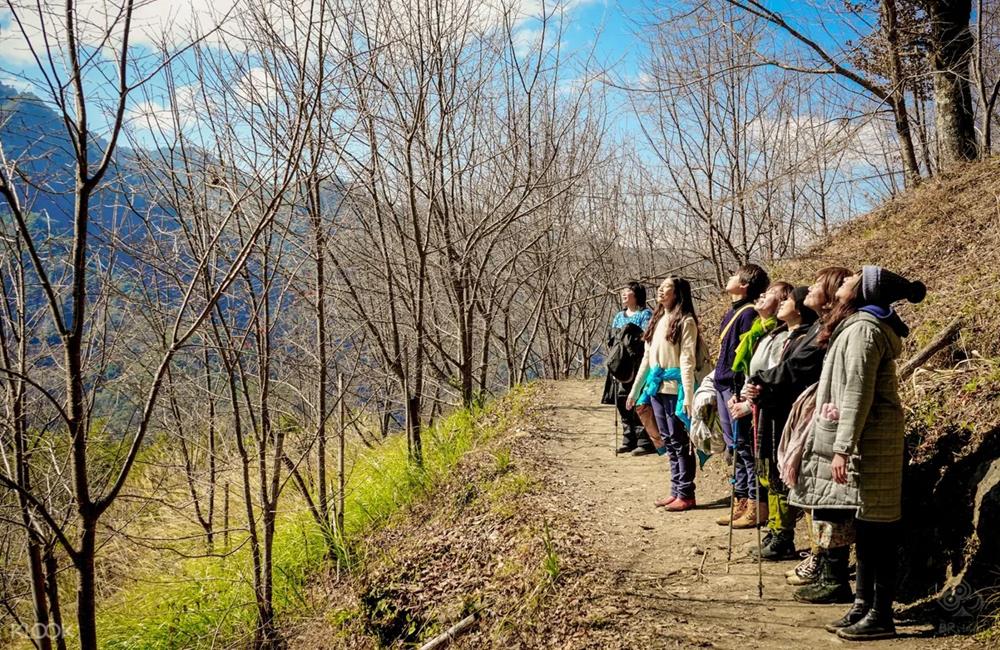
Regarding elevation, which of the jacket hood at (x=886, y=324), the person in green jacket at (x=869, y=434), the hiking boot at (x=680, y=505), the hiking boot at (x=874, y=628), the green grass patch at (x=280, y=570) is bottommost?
the green grass patch at (x=280, y=570)

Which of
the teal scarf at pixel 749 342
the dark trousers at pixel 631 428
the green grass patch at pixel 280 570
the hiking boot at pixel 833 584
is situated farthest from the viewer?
the dark trousers at pixel 631 428

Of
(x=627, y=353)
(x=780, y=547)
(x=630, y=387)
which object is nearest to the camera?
(x=780, y=547)

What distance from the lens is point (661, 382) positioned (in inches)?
226

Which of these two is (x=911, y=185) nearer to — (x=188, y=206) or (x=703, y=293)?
(x=703, y=293)

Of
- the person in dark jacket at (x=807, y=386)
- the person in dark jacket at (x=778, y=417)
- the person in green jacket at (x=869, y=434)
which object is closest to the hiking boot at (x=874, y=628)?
the person in green jacket at (x=869, y=434)

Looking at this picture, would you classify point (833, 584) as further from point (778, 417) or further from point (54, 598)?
point (54, 598)

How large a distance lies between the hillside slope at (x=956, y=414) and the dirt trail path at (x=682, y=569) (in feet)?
1.62

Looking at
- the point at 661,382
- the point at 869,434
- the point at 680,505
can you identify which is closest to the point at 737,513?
the point at 680,505

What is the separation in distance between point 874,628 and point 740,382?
194 centimetres

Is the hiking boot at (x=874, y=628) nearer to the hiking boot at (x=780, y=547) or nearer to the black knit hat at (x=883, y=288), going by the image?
the hiking boot at (x=780, y=547)

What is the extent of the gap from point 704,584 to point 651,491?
2.12 metres

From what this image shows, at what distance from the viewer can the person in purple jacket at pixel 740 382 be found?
A: 4.93 meters

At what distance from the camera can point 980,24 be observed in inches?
317

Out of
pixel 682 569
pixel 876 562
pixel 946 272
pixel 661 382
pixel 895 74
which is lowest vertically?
pixel 682 569
